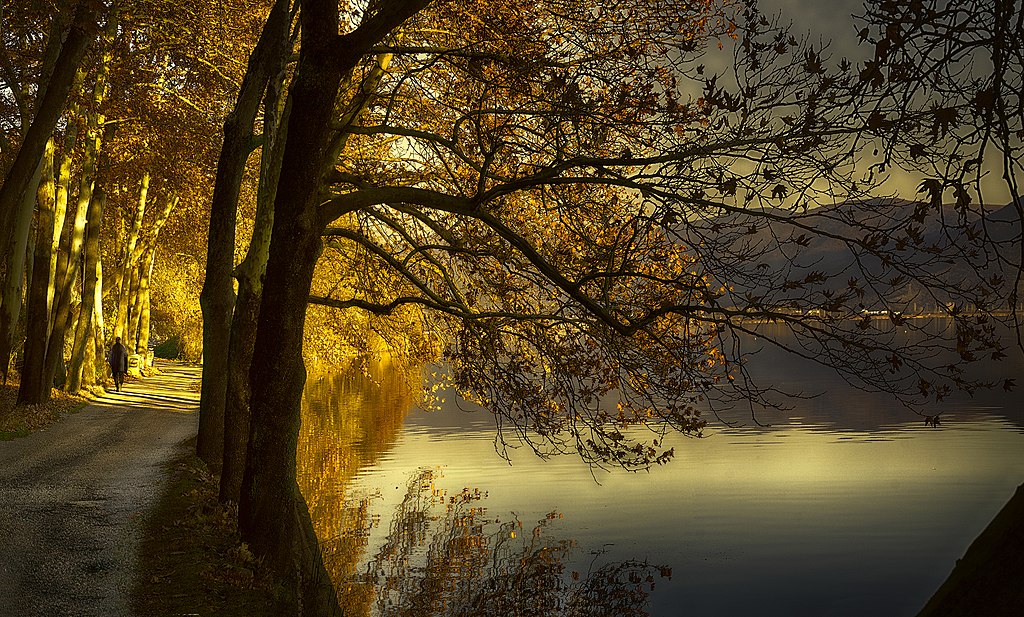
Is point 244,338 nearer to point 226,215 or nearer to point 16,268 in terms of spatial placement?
point 226,215

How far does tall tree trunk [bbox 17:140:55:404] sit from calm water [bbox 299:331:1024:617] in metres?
7.71

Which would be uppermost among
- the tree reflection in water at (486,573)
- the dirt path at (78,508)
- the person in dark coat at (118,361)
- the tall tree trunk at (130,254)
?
the tall tree trunk at (130,254)

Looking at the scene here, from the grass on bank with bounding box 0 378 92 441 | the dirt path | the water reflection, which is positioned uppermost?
the grass on bank with bounding box 0 378 92 441

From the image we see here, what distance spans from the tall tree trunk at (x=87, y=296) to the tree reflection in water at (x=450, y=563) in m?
9.90

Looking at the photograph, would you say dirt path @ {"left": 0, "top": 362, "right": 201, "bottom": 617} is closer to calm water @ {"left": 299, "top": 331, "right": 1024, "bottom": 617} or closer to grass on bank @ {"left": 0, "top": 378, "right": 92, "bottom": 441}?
grass on bank @ {"left": 0, "top": 378, "right": 92, "bottom": 441}

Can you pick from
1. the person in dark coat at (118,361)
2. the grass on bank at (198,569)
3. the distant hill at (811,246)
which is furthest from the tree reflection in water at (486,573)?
the person in dark coat at (118,361)

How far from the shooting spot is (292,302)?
38.0 ft

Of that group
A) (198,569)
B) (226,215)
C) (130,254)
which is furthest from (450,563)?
(130,254)

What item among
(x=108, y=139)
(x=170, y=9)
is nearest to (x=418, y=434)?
(x=108, y=139)

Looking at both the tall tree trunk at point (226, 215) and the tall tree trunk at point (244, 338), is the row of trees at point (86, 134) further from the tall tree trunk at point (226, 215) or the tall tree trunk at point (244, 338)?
the tall tree trunk at point (244, 338)

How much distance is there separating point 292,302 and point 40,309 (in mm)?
18118

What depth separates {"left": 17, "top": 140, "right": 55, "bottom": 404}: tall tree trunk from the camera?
1024 inches

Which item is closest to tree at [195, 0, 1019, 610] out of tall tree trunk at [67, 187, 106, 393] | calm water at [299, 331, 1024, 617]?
calm water at [299, 331, 1024, 617]

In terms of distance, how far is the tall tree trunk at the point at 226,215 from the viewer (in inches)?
637
